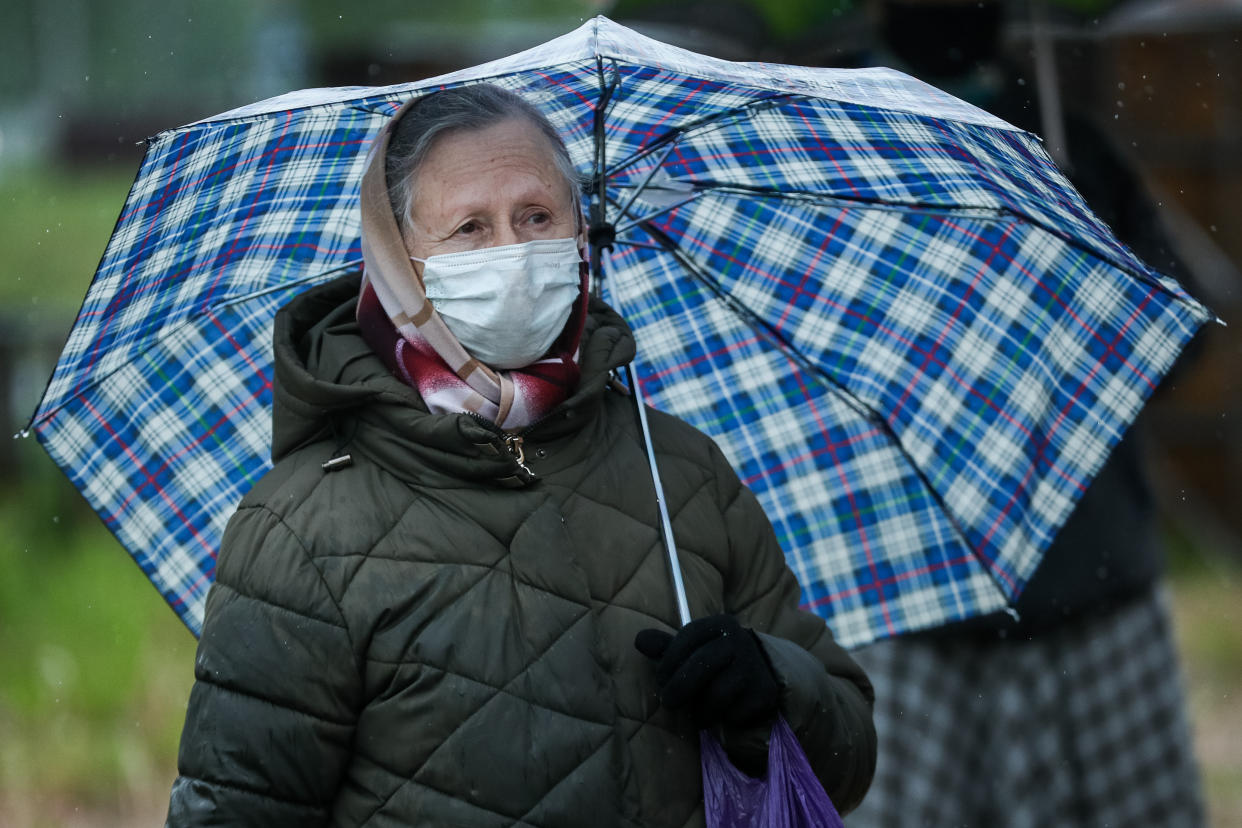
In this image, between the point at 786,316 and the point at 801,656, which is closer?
the point at 801,656

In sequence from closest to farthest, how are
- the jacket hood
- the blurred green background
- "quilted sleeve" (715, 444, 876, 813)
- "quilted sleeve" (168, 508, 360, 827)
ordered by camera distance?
"quilted sleeve" (168, 508, 360, 827) → the jacket hood → "quilted sleeve" (715, 444, 876, 813) → the blurred green background

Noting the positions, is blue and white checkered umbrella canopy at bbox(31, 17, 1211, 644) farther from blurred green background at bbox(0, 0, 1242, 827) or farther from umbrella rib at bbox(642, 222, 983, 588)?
blurred green background at bbox(0, 0, 1242, 827)

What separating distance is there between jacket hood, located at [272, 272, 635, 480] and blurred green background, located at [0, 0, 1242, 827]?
2.02 meters

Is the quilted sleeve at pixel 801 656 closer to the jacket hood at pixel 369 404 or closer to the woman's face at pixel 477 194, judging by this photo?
the jacket hood at pixel 369 404

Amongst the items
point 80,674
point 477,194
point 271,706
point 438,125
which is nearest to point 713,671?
point 271,706

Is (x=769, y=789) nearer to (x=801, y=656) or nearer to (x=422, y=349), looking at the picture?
(x=801, y=656)

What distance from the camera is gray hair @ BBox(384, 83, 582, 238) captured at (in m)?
2.19

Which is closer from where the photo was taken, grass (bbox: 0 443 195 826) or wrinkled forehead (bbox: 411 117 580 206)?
wrinkled forehead (bbox: 411 117 580 206)

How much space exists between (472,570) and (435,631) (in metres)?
0.10

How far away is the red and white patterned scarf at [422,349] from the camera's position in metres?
2.11

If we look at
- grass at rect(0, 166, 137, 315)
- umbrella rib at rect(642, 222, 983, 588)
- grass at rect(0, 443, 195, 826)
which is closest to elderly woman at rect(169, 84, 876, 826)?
umbrella rib at rect(642, 222, 983, 588)

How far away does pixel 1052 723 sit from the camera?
384 cm

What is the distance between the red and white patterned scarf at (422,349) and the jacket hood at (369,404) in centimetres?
2

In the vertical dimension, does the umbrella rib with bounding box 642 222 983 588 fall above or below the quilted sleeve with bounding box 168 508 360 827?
below
